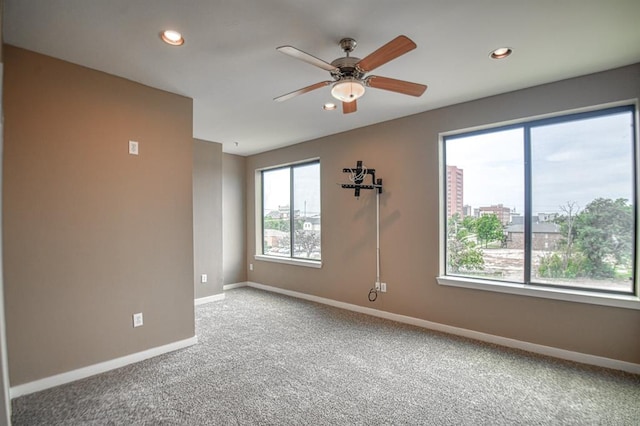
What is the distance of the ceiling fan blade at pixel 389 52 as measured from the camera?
1.90 m

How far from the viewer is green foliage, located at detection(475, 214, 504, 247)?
362 centimetres

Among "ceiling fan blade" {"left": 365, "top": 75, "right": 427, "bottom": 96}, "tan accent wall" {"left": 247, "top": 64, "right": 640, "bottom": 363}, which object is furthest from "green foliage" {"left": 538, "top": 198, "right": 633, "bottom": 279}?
"ceiling fan blade" {"left": 365, "top": 75, "right": 427, "bottom": 96}

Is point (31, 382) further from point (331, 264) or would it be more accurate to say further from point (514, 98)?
point (514, 98)

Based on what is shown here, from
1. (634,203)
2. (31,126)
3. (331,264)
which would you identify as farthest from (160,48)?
(634,203)

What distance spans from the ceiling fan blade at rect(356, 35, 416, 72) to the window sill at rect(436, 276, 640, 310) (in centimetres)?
260

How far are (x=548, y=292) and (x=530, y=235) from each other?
0.59 metres

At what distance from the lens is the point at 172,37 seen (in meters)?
2.33

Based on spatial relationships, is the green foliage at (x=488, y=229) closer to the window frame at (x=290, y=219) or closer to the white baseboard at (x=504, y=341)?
the white baseboard at (x=504, y=341)

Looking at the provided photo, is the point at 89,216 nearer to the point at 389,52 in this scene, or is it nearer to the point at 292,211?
the point at 389,52

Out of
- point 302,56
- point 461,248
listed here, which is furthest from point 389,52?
point 461,248

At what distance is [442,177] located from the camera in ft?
12.9

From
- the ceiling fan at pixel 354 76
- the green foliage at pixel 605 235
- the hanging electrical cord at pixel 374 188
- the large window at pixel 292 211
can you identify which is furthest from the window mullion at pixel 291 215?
the green foliage at pixel 605 235

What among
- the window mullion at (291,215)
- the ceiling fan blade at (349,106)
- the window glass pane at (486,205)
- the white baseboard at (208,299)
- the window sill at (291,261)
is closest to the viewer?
the ceiling fan blade at (349,106)

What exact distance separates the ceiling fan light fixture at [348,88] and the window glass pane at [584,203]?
2167 millimetres
